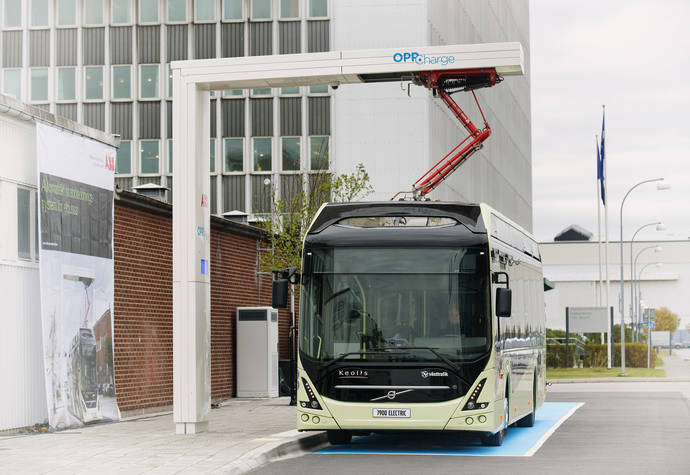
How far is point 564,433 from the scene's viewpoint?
19078 millimetres

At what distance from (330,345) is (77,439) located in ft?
12.8

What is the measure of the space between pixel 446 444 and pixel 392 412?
2.64 m

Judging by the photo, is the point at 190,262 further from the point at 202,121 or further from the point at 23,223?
the point at 23,223

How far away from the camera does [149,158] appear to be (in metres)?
48.8

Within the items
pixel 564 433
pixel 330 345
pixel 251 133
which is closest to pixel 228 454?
pixel 330 345

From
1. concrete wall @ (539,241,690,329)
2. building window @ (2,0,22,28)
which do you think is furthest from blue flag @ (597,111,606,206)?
concrete wall @ (539,241,690,329)

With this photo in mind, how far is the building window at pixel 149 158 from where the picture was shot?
48.8 metres

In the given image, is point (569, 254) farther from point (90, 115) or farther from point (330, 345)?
point (330, 345)

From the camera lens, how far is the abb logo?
19922mm

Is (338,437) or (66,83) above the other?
(66,83)

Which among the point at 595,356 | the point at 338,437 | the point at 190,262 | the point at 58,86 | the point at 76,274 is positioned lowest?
the point at 595,356

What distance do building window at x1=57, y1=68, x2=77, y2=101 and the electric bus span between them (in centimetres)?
3623

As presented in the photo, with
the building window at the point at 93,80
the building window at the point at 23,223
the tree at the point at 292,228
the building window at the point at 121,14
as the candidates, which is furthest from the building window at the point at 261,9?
the building window at the point at 23,223

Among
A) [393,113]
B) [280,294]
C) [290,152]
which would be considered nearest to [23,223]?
[280,294]
